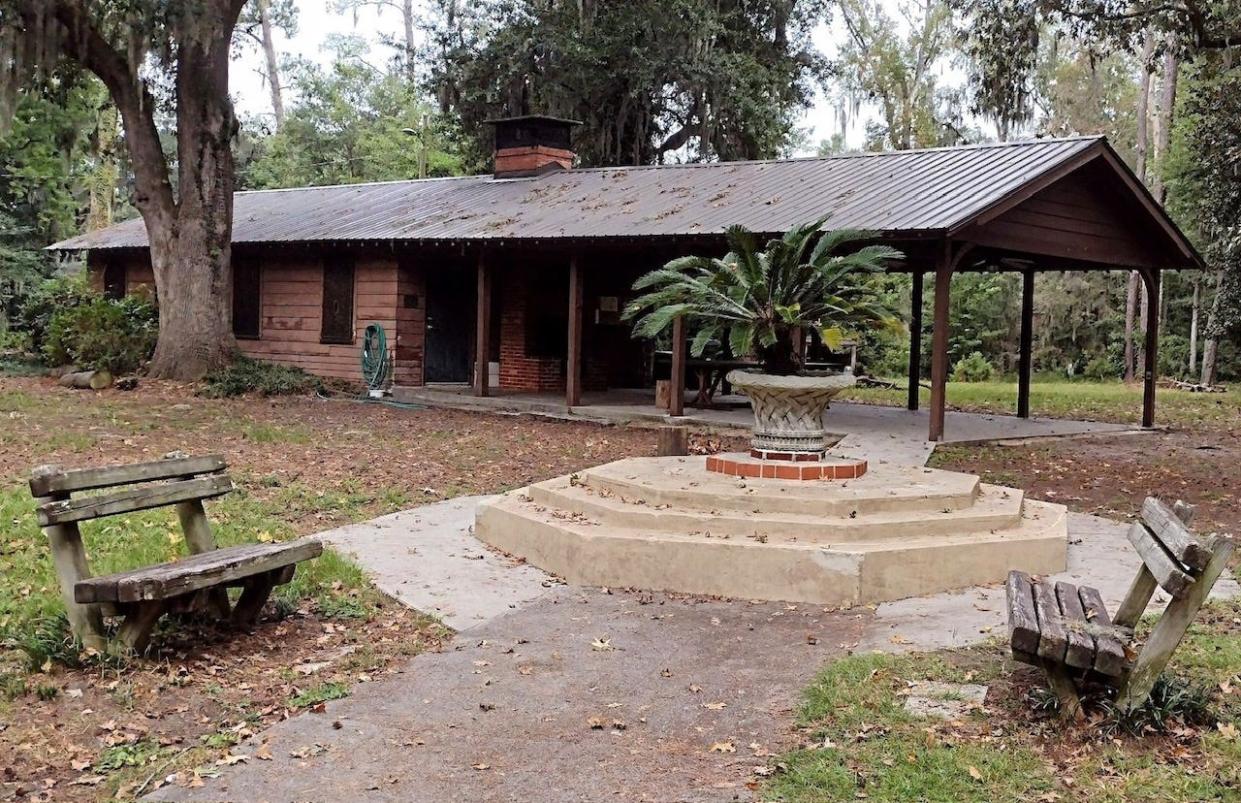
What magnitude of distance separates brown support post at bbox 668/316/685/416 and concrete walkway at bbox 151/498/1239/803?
7424mm

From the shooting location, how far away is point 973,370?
30688mm

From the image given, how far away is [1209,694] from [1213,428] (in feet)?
46.4

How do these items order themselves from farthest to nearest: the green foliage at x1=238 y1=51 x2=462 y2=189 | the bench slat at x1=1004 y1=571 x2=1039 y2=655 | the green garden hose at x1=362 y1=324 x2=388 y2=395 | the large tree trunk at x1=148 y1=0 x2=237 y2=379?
the green foliage at x1=238 y1=51 x2=462 y2=189
the green garden hose at x1=362 y1=324 x2=388 y2=395
the large tree trunk at x1=148 y1=0 x2=237 y2=379
the bench slat at x1=1004 y1=571 x2=1039 y2=655

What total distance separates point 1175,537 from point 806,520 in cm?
285

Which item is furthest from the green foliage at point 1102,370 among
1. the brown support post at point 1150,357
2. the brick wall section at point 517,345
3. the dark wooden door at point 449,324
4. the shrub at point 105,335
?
the shrub at point 105,335

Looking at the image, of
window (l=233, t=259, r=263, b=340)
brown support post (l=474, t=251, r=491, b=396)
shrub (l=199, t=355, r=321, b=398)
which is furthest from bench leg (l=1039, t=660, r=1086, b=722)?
window (l=233, t=259, r=263, b=340)

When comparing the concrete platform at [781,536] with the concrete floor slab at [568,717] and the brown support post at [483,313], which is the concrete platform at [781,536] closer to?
the concrete floor slab at [568,717]

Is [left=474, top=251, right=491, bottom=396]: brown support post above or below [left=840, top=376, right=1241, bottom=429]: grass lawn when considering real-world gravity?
above

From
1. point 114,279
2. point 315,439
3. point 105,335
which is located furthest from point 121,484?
point 114,279

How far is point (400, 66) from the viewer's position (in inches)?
1265

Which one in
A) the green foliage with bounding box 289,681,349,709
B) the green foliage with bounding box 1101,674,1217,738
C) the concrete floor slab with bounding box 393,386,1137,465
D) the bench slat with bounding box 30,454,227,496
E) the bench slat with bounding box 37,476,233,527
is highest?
the bench slat with bounding box 30,454,227,496

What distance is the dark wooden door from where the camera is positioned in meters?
19.8

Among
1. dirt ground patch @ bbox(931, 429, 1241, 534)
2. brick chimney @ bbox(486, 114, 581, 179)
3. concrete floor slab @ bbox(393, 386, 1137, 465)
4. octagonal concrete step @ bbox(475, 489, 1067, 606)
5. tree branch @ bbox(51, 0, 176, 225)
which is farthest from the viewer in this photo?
brick chimney @ bbox(486, 114, 581, 179)

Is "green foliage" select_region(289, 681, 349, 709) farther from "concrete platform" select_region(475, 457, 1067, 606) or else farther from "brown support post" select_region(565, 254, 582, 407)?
"brown support post" select_region(565, 254, 582, 407)
